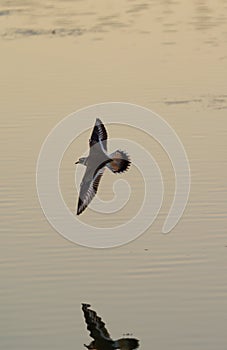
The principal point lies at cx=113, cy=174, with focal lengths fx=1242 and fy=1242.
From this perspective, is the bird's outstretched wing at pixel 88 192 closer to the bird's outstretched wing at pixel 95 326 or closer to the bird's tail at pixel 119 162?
the bird's tail at pixel 119 162

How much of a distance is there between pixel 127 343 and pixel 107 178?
4.57 m

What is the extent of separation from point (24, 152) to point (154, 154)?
1.47 m

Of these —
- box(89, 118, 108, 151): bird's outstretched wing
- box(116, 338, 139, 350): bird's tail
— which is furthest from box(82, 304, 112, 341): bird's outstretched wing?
box(89, 118, 108, 151): bird's outstretched wing

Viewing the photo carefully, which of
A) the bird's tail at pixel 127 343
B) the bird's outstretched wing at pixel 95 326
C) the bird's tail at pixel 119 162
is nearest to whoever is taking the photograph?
the bird's tail at pixel 127 343

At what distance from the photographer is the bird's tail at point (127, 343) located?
8766 mm

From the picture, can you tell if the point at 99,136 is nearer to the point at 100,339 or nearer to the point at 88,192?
the point at 88,192

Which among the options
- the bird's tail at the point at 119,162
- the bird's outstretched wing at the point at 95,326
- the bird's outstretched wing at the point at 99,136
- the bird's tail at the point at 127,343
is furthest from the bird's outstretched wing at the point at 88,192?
the bird's tail at the point at 127,343

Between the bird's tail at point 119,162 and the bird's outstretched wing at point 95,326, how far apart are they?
1.10 meters

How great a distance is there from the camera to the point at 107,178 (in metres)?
13.3

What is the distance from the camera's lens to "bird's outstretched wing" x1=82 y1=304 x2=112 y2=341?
29.8 feet

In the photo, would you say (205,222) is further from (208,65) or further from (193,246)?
(208,65)

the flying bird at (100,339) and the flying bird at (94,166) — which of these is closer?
the flying bird at (100,339)

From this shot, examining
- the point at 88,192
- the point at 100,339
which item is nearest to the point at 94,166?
the point at 88,192

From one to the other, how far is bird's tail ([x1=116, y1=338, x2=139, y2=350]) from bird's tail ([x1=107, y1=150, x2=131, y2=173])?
1.30 meters
